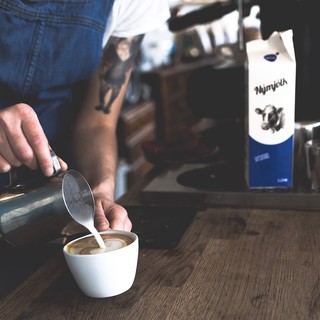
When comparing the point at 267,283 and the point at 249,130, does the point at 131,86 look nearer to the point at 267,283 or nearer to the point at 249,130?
the point at 249,130

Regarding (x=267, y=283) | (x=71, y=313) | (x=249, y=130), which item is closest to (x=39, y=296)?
(x=71, y=313)

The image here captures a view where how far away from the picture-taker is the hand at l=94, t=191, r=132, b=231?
981 mm

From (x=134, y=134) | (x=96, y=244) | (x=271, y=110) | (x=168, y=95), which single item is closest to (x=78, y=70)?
(x=271, y=110)

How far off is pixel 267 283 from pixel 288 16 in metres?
0.80

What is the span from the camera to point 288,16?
55.1 inches

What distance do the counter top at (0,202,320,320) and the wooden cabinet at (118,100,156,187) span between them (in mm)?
2436

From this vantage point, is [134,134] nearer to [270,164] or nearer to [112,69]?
[112,69]

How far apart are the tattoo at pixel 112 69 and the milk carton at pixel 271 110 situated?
1.74 feet

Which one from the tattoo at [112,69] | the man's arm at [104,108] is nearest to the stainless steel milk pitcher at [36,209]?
the man's arm at [104,108]

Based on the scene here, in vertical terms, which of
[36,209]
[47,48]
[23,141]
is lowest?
[36,209]

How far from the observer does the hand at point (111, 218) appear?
0.98m

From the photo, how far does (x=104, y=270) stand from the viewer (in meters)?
0.80

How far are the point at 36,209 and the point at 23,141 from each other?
12 cm

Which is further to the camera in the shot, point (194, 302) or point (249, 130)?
point (249, 130)
